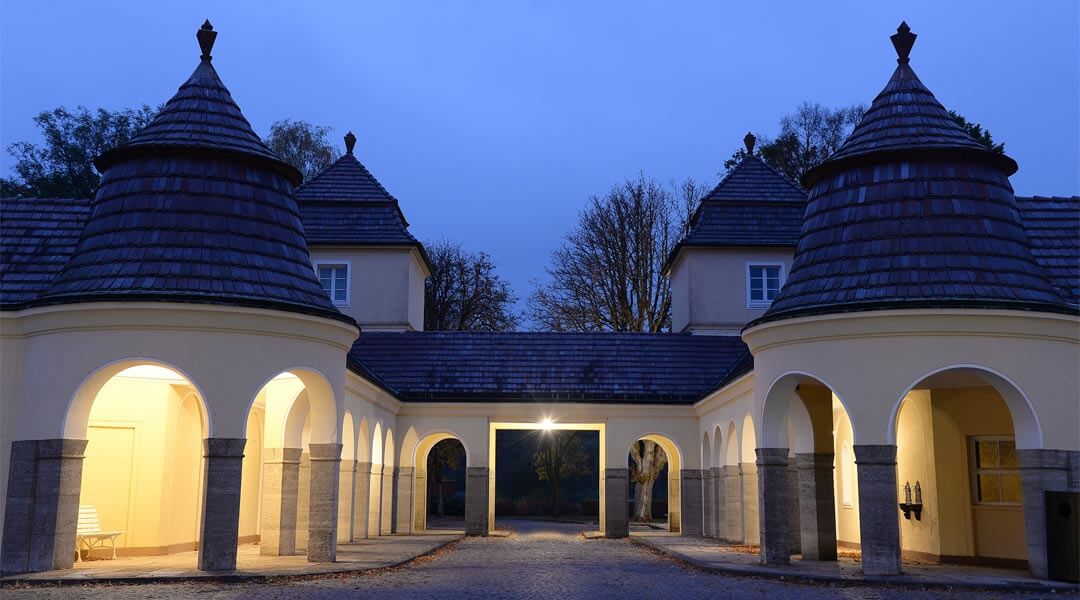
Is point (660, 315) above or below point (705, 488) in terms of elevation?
above

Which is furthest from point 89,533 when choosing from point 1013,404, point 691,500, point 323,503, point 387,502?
point 691,500

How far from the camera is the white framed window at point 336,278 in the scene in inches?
1171

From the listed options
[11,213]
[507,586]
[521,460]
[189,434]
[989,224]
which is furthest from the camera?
[521,460]

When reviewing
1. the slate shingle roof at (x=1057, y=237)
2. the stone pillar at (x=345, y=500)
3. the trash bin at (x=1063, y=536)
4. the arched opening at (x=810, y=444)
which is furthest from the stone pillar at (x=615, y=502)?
the trash bin at (x=1063, y=536)

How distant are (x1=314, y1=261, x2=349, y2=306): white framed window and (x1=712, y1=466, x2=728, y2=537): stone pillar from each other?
39.4ft

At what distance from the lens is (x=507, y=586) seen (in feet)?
44.4

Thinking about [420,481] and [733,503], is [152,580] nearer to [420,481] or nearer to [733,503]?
[733,503]

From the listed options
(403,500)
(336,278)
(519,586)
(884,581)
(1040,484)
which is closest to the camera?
(884,581)

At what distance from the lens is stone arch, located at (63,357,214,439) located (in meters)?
14.3

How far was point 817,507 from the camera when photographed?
1647 cm

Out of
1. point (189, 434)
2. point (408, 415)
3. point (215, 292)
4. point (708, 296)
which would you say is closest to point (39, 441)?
point (215, 292)

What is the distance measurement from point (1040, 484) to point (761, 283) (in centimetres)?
1622

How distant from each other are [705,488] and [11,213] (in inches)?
659

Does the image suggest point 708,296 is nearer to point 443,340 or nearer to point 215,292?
point 443,340
